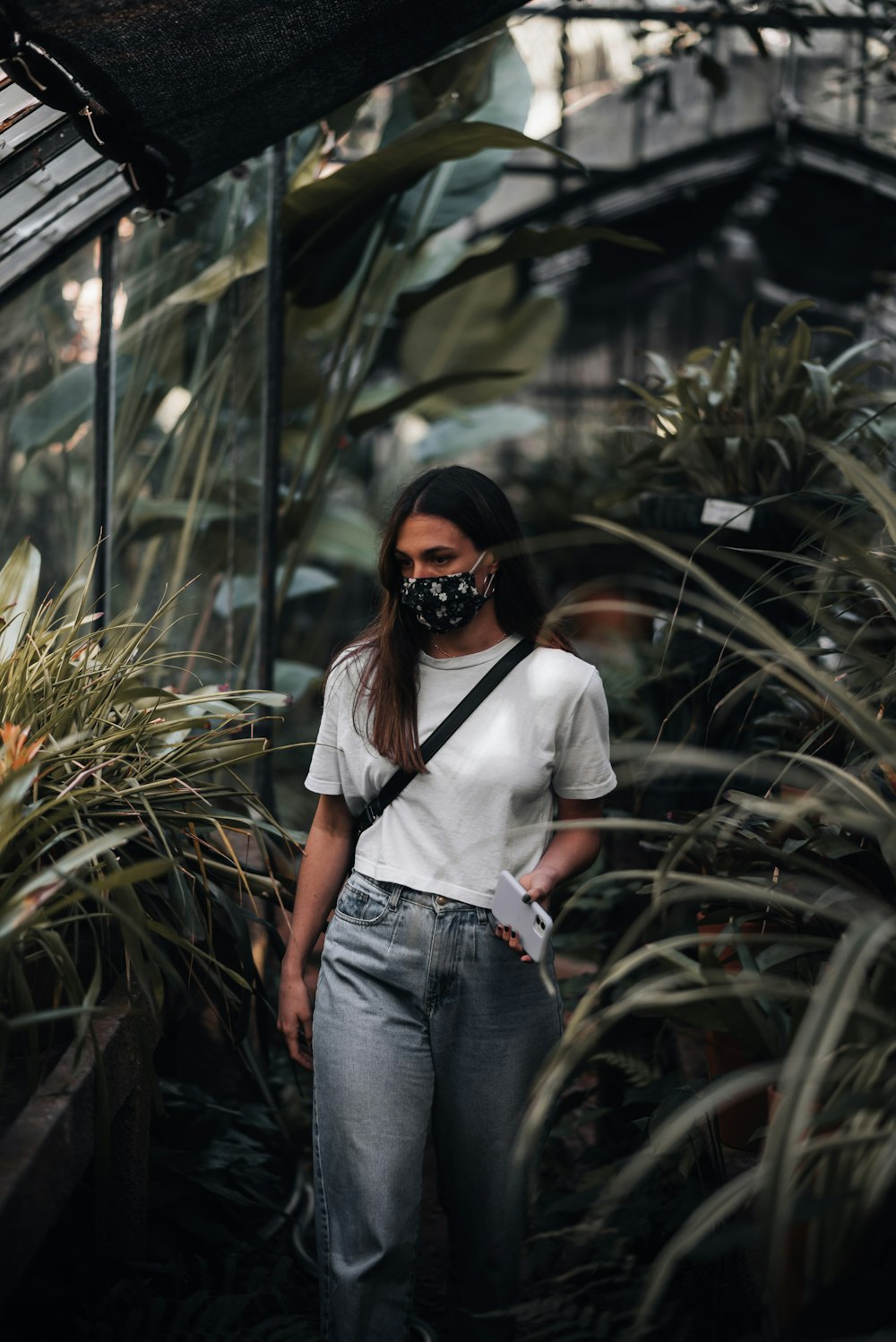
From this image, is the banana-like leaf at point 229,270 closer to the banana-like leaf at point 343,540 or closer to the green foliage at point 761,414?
the green foliage at point 761,414

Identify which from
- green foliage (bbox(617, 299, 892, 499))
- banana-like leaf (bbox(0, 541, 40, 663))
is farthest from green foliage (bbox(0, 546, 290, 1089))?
green foliage (bbox(617, 299, 892, 499))

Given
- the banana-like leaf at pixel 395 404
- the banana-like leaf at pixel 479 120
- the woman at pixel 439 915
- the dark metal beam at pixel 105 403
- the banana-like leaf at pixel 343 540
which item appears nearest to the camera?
the woman at pixel 439 915

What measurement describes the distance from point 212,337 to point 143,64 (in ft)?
5.49

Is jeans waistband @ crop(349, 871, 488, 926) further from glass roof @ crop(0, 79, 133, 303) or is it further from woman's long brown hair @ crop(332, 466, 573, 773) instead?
glass roof @ crop(0, 79, 133, 303)

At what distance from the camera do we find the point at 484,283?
6750 mm

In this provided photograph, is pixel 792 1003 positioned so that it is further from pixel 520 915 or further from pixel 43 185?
pixel 43 185

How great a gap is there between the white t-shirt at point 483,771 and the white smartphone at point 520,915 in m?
0.08

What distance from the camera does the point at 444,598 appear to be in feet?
6.48

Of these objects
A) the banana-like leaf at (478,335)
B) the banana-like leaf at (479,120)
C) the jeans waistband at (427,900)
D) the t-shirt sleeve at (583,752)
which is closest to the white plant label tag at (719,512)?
the t-shirt sleeve at (583,752)

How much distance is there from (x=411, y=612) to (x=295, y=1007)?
0.68 m

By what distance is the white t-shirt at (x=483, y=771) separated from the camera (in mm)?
1920

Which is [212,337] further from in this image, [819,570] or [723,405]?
[819,570]

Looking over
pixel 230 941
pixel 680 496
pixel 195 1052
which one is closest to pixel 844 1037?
pixel 230 941

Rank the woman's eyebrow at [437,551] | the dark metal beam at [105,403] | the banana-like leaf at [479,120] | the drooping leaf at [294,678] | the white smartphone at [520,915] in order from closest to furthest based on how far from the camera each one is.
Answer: the white smartphone at [520,915] → the woman's eyebrow at [437,551] → the dark metal beam at [105,403] → the banana-like leaf at [479,120] → the drooping leaf at [294,678]
